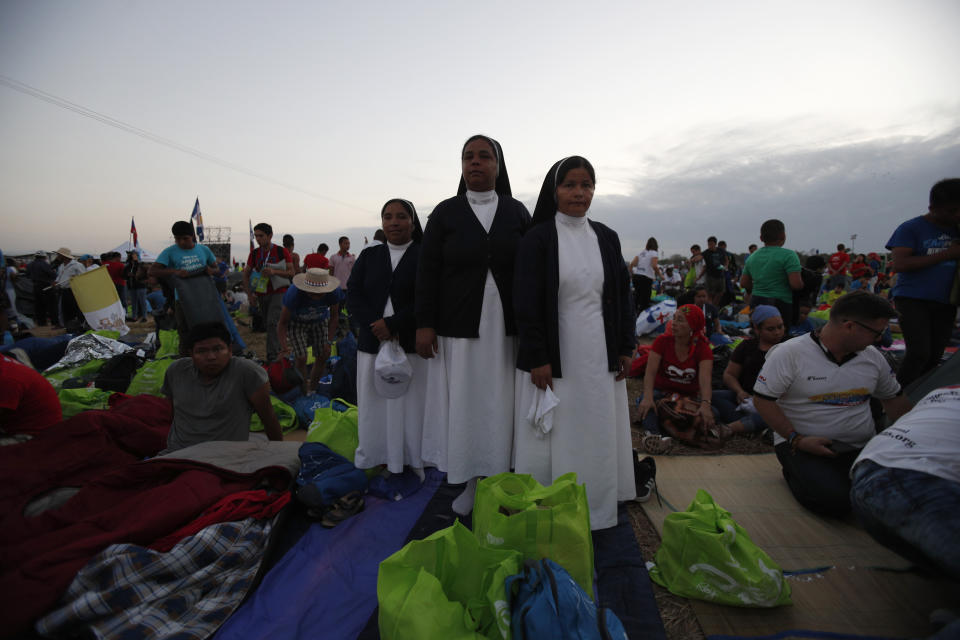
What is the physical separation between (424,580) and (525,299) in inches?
54.8

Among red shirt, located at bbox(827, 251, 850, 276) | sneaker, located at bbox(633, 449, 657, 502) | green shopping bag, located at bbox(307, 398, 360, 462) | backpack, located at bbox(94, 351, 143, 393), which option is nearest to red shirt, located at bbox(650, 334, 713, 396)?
sneaker, located at bbox(633, 449, 657, 502)

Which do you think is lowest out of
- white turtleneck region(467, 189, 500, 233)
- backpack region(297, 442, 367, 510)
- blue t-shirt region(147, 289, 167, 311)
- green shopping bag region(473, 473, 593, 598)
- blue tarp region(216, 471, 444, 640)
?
blue tarp region(216, 471, 444, 640)

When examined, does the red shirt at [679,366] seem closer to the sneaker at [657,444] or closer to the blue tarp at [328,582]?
the sneaker at [657,444]

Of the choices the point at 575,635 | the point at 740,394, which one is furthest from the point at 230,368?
the point at 740,394

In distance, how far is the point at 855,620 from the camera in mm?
1928

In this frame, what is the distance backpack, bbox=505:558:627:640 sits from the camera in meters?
1.52

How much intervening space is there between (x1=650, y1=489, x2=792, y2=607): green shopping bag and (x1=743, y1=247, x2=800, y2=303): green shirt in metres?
4.05

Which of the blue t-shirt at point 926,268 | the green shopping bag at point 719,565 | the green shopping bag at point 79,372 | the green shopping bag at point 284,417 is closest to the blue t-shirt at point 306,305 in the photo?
the green shopping bag at point 284,417

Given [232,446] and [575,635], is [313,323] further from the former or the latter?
[575,635]

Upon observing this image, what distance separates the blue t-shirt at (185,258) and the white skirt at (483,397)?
14.8 ft

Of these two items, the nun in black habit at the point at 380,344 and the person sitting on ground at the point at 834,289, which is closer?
the nun in black habit at the point at 380,344

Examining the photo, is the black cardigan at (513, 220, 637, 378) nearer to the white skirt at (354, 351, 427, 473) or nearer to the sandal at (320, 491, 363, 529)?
the white skirt at (354, 351, 427, 473)

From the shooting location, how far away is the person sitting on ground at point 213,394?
3104 millimetres

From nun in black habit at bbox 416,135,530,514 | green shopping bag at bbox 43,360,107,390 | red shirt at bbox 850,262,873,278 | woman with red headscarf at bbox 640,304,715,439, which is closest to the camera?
nun in black habit at bbox 416,135,530,514
